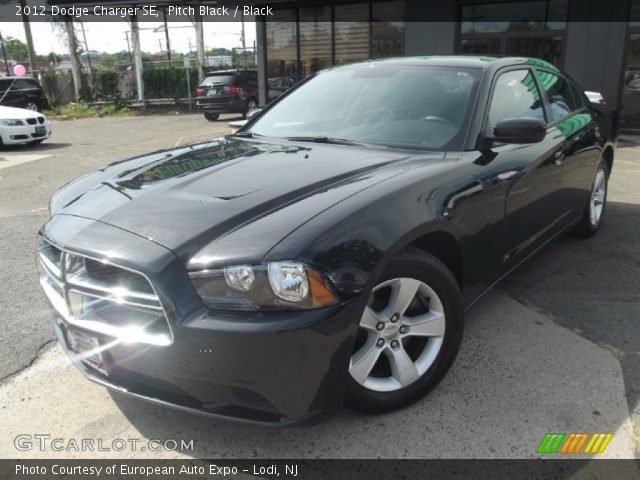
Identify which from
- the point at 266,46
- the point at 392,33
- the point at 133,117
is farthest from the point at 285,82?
the point at 133,117

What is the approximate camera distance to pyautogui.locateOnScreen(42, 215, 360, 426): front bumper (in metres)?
1.97

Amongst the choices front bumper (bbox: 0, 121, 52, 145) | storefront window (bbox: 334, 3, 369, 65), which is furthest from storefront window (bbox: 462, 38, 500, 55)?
front bumper (bbox: 0, 121, 52, 145)

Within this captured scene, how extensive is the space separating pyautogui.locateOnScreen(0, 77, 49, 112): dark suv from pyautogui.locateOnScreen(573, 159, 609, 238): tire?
2071 centimetres

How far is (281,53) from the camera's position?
17.5m

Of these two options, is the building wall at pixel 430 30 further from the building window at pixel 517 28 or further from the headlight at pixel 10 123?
the headlight at pixel 10 123

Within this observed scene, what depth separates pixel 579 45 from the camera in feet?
41.8

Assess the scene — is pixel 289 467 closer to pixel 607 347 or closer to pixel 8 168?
pixel 607 347

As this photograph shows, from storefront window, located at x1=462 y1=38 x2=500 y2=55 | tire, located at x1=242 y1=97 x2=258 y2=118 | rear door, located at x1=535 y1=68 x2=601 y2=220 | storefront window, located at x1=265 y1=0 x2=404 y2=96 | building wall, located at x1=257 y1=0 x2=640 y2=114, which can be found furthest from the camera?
tire, located at x1=242 y1=97 x2=258 y2=118

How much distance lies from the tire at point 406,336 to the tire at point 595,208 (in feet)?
8.96

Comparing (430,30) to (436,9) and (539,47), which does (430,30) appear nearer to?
(436,9)

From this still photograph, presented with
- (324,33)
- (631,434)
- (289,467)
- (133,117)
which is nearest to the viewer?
(289,467)

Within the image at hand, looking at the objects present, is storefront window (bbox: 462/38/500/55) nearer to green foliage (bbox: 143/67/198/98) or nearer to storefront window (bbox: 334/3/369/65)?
storefront window (bbox: 334/3/369/65)

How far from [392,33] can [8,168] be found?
10.2 meters
